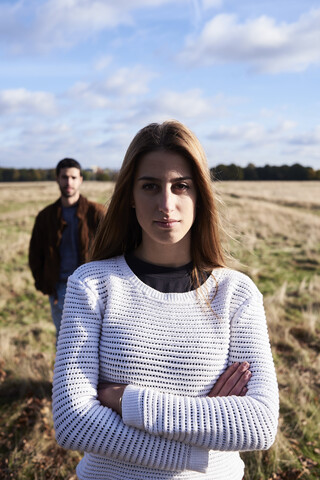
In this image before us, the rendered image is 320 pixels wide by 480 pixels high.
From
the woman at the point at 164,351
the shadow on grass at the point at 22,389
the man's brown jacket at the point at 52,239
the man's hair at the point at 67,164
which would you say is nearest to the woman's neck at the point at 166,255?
the woman at the point at 164,351

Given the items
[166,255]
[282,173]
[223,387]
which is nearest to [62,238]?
[166,255]

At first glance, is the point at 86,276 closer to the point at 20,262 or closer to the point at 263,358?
the point at 263,358

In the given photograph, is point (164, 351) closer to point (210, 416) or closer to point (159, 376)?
point (159, 376)

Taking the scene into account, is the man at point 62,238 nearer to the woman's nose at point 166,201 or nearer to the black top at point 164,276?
the black top at point 164,276

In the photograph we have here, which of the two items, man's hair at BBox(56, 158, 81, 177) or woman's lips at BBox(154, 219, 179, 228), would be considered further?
man's hair at BBox(56, 158, 81, 177)

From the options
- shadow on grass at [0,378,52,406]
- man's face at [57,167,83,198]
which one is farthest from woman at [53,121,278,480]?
man's face at [57,167,83,198]

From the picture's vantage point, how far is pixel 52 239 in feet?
16.9

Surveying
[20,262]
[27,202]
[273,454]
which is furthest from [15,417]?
[27,202]

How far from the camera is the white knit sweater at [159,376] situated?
165 cm

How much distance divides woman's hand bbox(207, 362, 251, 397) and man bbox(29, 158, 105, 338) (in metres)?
3.49

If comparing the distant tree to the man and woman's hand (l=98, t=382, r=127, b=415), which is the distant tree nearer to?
the man

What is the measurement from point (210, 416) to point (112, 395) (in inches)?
16.3

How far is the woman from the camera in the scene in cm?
166

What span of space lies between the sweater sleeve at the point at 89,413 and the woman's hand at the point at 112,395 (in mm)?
23
